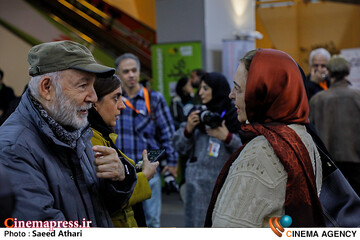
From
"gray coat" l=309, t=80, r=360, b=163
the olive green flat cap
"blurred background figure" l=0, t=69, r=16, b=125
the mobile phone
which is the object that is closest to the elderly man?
the olive green flat cap

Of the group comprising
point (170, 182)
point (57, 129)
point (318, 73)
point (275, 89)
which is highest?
point (275, 89)

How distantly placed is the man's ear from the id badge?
7.21 ft

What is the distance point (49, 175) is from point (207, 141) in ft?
7.66

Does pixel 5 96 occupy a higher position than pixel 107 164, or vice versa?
pixel 107 164

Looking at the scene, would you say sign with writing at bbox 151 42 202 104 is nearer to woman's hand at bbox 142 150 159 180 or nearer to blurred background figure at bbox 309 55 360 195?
blurred background figure at bbox 309 55 360 195

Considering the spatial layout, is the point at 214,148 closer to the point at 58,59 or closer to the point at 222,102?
the point at 222,102

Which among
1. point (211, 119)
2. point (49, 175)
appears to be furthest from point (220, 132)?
point (49, 175)

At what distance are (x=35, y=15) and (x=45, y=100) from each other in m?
9.97

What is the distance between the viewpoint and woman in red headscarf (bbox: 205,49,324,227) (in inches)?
60.7

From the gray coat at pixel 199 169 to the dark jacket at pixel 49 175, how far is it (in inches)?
76.2

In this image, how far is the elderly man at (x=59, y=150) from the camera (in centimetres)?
151

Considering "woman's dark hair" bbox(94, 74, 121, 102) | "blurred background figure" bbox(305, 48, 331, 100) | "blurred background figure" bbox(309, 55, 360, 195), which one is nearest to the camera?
"woman's dark hair" bbox(94, 74, 121, 102)

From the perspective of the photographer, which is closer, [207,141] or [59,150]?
[59,150]

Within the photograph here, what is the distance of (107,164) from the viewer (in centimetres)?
176
